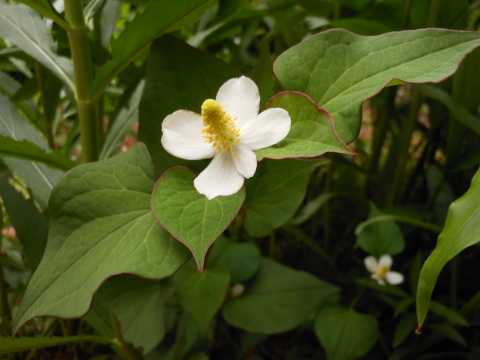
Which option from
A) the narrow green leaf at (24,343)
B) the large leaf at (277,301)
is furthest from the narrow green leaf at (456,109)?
the narrow green leaf at (24,343)

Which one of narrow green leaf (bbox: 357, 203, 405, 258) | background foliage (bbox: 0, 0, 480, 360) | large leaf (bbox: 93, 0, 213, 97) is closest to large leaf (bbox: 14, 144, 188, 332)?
background foliage (bbox: 0, 0, 480, 360)

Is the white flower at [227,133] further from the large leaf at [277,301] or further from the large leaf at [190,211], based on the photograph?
the large leaf at [277,301]

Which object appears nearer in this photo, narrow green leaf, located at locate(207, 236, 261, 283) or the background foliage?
the background foliage

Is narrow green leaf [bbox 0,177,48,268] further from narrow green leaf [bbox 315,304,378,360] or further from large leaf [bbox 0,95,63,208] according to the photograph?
narrow green leaf [bbox 315,304,378,360]

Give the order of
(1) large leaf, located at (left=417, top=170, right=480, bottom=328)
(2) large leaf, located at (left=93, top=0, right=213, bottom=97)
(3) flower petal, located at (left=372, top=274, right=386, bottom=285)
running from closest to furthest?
(1) large leaf, located at (left=417, top=170, right=480, bottom=328), (2) large leaf, located at (left=93, top=0, right=213, bottom=97), (3) flower petal, located at (left=372, top=274, right=386, bottom=285)

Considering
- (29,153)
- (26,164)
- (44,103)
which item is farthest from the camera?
(44,103)

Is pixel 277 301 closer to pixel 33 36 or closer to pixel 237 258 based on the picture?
pixel 237 258

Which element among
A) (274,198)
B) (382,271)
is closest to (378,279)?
(382,271)
